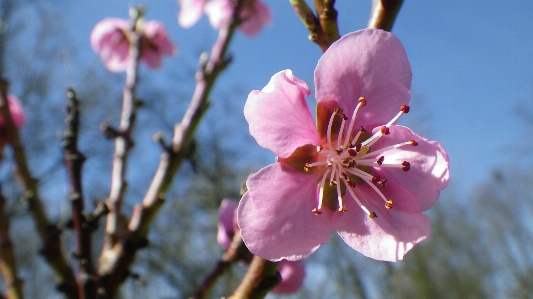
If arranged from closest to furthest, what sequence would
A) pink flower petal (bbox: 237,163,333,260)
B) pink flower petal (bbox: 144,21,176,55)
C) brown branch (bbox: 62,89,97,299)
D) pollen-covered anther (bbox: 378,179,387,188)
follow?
pink flower petal (bbox: 237,163,333,260), pollen-covered anther (bbox: 378,179,387,188), brown branch (bbox: 62,89,97,299), pink flower petal (bbox: 144,21,176,55)

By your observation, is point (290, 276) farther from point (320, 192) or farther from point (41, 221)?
point (41, 221)

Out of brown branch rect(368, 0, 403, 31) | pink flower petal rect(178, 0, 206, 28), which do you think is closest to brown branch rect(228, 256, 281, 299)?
brown branch rect(368, 0, 403, 31)

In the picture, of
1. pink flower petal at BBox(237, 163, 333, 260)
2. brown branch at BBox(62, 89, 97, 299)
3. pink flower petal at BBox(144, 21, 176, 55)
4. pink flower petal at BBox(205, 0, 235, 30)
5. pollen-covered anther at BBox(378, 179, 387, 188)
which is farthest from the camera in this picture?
pink flower petal at BBox(144, 21, 176, 55)

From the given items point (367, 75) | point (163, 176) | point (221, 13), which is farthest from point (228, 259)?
point (221, 13)

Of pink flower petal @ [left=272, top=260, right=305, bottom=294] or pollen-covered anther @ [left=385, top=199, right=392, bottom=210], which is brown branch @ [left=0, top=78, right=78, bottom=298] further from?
pollen-covered anther @ [left=385, top=199, right=392, bottom=210]

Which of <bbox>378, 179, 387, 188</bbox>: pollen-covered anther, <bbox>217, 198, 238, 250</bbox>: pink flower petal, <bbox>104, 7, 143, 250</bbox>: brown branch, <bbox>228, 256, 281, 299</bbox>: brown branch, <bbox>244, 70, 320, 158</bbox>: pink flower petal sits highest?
<bbox>244, 70, 320, 158</bbox>: pink flower petal

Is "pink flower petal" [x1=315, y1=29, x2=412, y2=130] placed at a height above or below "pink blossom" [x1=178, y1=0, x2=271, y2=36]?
above

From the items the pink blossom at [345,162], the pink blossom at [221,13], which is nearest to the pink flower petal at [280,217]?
A: the pink blossom at [345,162]

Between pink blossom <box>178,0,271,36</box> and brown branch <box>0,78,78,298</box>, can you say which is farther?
pink blossom <box>178,0,271,36</box>
